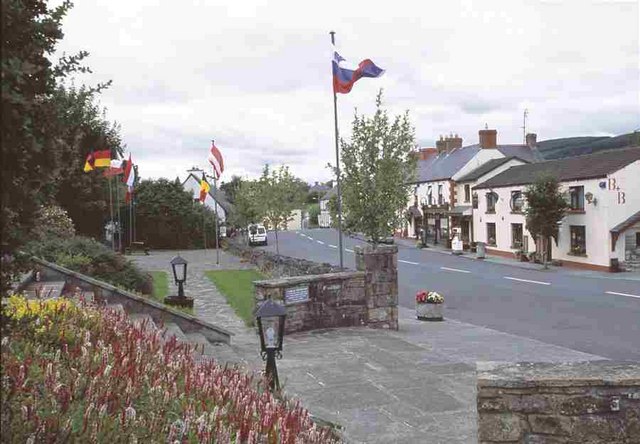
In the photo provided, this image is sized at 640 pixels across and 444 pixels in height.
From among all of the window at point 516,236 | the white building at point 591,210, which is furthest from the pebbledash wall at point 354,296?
the window at point 516,236

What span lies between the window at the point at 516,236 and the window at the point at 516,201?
3.70 feet

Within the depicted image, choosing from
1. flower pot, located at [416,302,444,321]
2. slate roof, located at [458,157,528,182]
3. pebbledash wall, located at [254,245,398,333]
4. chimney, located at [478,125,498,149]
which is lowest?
flower pot, located at [416,302,444,321]

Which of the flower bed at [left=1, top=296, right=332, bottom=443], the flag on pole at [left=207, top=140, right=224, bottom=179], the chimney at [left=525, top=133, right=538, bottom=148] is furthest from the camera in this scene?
the chimney at [left=525, top=133, right=538, bottom=148]

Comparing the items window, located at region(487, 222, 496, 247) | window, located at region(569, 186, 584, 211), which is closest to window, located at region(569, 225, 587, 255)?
window, located at region(569, 186, 584, 211)

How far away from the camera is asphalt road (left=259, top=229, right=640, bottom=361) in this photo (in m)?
16.0

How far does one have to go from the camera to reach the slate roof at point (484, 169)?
5080 centimetres

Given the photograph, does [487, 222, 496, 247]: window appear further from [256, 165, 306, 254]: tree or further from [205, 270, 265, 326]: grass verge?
[205, 270, 265, 326]: grass verge

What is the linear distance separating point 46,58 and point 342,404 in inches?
246

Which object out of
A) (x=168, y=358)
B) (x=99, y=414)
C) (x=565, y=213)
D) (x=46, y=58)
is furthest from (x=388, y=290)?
(x=565, y=213)

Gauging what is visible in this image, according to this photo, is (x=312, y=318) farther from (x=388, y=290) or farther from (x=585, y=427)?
(x=585, y=427)

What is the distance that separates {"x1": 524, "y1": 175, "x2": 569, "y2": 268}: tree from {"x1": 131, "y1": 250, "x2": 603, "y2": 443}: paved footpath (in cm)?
2088

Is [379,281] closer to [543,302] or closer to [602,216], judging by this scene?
[543,302]

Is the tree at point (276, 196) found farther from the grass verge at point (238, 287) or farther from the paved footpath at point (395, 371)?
the paved footpath at point (395, 371)

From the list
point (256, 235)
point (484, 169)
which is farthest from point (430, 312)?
point (256, 235)
